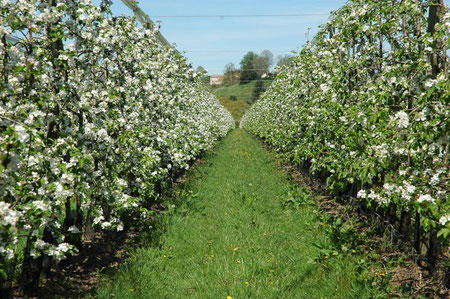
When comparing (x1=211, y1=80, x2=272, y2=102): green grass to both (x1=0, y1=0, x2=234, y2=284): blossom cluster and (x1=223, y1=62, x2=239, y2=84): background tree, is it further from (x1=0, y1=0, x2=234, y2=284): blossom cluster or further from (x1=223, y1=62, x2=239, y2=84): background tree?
(x1=0, y1=0, x2=234, y2=284): blossom cluster

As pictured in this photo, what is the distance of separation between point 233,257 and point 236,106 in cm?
7403

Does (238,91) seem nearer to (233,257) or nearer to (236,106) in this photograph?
(236,106)

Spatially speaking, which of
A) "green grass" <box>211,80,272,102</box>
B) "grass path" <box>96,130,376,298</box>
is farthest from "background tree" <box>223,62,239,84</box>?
"grass path" <box>96,130,376,298</box>

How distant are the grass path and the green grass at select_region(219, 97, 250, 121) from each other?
66396 mm

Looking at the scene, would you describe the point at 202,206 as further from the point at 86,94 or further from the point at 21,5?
the point at 21,5

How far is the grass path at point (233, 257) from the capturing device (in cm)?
513

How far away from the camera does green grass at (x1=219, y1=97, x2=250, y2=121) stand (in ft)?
250

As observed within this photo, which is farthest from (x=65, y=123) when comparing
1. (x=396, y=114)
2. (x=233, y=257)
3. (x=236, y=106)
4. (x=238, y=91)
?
(x=238, y=91)

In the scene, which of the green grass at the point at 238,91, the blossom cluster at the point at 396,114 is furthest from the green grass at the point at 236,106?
the blossom cluster at the point at 396,114

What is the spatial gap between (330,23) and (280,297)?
258 inches

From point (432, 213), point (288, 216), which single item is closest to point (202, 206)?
point (288, 216)

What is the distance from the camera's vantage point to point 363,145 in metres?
5.45

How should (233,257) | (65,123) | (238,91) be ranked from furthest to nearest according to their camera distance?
(238,91) < (233,257) < (65,123)

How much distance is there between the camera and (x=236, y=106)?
79438 mm
